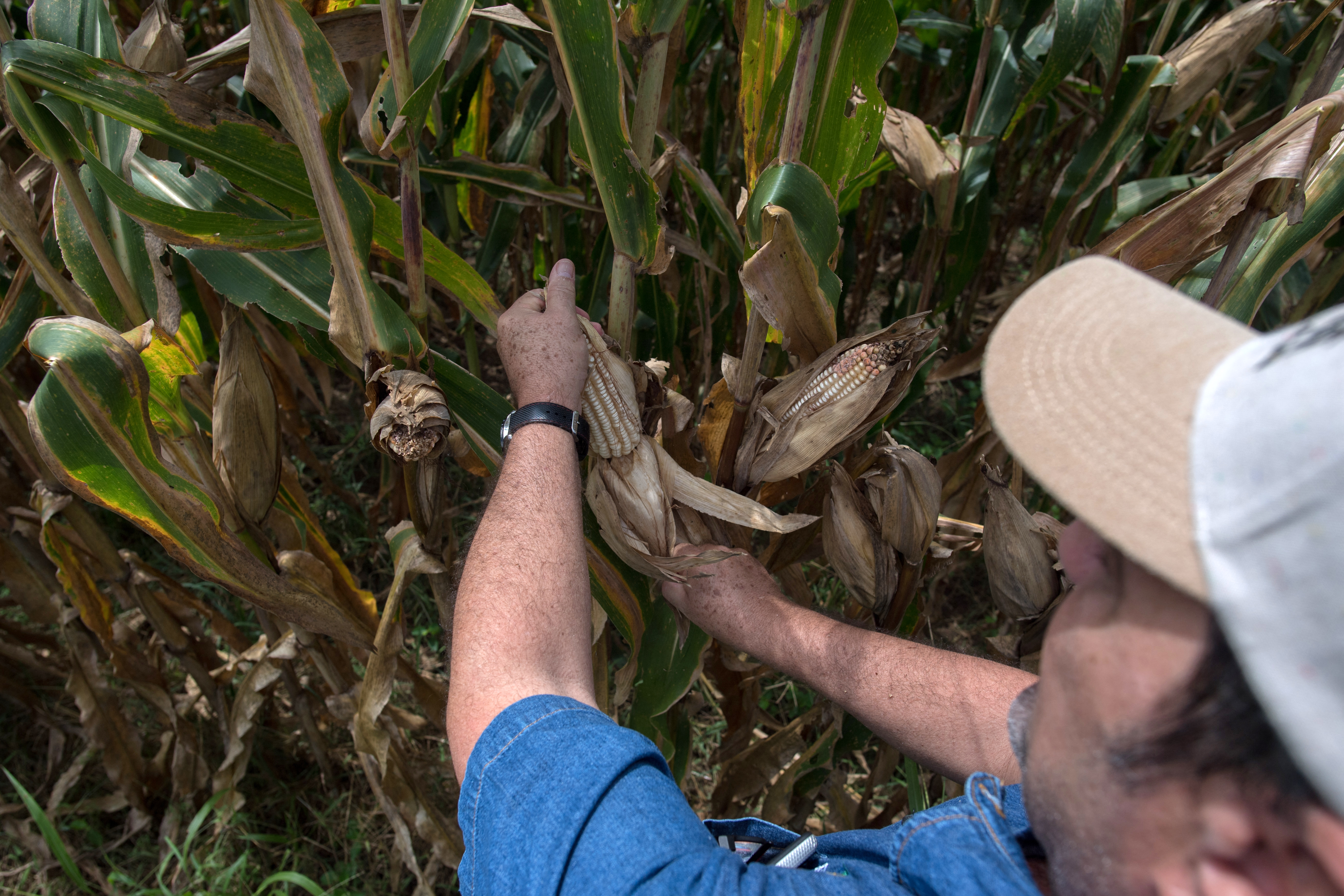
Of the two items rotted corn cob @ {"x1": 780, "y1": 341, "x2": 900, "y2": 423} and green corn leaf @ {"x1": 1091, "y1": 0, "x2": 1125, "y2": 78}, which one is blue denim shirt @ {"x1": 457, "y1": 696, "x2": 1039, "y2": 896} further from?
green corn leaf @ {"x1": 1091, "y1": 0, "x2": 1125, "y2": 78}

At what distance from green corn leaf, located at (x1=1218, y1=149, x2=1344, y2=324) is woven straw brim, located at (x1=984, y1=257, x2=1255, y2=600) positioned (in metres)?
0.58

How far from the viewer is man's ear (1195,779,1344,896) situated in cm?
50

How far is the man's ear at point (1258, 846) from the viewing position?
19.5 inches

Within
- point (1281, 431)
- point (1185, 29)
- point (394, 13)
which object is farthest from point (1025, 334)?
point (1185, 29)

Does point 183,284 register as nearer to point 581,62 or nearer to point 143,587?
point 143,587

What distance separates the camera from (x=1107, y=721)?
60 centimetres

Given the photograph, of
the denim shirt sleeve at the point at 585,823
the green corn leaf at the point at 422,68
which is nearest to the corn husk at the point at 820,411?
the denim shirt sleeve at the point at 585,823

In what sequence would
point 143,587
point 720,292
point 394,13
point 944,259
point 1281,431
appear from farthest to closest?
point 720,292, point 944,259, point 143,587, point 394,13, point 1281,431

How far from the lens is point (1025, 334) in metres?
0.68

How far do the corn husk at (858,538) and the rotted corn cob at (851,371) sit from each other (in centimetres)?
14

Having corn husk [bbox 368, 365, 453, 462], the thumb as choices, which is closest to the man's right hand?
the thumb

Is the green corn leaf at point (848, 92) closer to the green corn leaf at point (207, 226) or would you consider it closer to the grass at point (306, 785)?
the green corn leaf at point (207, 226)

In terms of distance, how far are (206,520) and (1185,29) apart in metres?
2.48

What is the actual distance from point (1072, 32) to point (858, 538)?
1042 millimetres
